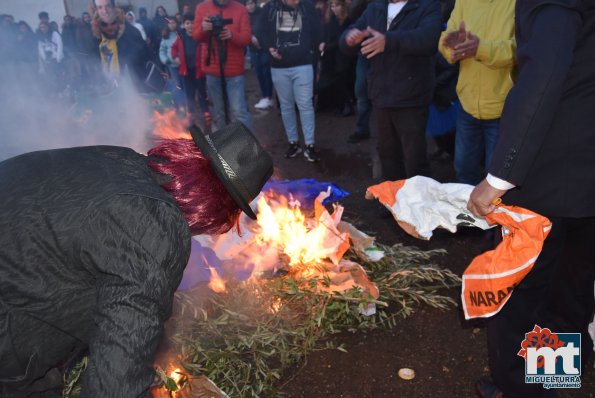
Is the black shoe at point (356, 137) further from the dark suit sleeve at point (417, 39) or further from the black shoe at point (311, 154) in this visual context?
the dark suit sleeve at point (417, 39)

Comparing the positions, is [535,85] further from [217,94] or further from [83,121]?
[83,121]

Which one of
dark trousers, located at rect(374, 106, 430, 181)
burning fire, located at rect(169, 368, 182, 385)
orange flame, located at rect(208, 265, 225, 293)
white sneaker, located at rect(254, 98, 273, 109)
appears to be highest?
dark trousers, located at rect(374, 106, 430, 181)

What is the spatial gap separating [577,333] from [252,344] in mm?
1846

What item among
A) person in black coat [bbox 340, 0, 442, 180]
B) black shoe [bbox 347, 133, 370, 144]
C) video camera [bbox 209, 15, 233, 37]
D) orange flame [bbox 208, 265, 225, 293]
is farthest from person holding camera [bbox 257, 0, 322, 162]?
orange flame [bbox 208, 265, 225, 293]

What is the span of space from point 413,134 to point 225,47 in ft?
10.1

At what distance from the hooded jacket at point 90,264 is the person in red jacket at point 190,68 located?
620 cm

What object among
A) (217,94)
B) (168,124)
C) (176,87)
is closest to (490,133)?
(217,94)

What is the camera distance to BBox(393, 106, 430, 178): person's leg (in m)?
4.49

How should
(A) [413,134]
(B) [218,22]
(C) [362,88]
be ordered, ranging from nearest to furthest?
(A) [413,134], (B) [218,22], (C) [362,88]

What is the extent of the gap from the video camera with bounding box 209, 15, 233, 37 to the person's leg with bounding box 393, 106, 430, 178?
2773mm

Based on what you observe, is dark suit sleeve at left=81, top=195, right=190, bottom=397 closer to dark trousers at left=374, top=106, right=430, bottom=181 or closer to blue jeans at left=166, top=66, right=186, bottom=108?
dark trousers at left=374, top=106, right=430, bottom=181

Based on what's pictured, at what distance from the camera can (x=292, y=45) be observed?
609 cm

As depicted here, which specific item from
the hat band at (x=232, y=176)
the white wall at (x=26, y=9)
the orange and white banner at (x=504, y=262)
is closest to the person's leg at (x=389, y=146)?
the orange and white banner at (x=504, y=262)

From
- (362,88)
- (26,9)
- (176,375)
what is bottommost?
(176,375)
